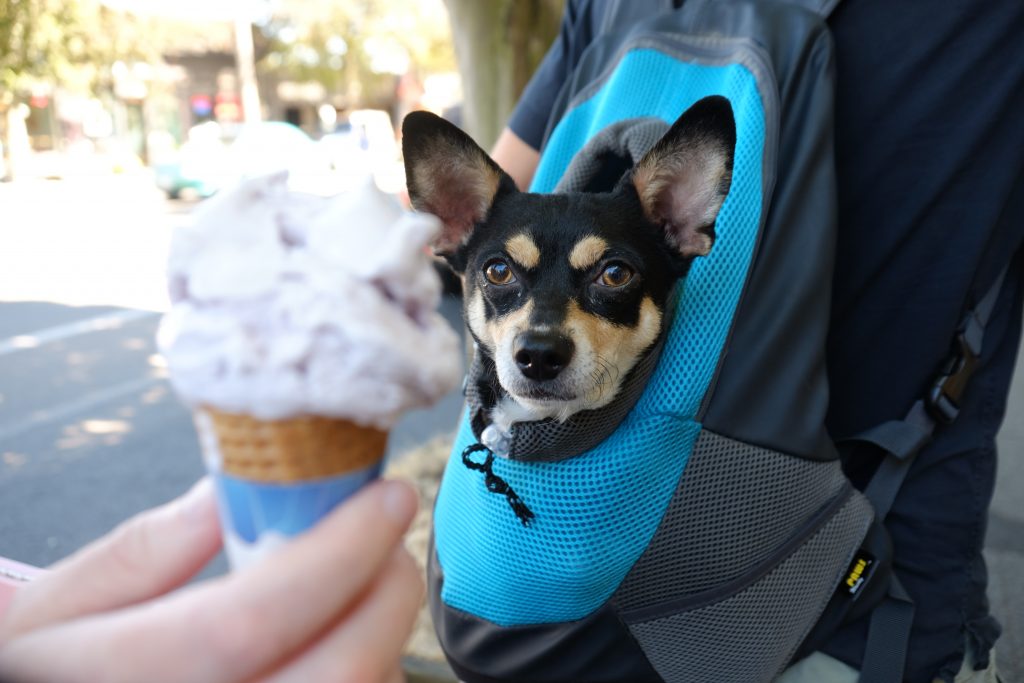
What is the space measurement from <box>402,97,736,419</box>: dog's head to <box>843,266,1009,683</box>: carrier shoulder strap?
60 centimetres

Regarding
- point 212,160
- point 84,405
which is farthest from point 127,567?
point 212,160

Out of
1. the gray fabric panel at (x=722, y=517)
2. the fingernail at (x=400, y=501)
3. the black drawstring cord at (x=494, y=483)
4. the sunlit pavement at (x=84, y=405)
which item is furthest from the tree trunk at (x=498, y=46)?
the fingernail at (x=400, y=501)

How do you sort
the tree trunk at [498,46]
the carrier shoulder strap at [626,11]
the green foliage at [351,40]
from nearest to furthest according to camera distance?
the carrier shoulder strap at [626,11]
the tree trunk at [498,46]
the green foliage at [351,40]

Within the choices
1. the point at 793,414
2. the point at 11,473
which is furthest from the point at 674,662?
the point at 11,473

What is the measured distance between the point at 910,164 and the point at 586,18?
3.73 ft

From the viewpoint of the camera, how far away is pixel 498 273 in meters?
2.00

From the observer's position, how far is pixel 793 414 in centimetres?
159

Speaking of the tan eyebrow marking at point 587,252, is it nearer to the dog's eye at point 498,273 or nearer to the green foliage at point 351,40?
the dog's eye at point 498,273

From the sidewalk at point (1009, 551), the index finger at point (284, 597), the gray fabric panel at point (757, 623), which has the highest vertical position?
the index finger at point (284, 597)

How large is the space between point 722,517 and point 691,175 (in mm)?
816

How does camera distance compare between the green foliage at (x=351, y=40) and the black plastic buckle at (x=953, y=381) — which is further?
the green foliage at (x=351, y=40)

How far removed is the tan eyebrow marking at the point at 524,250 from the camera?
1.94 meters

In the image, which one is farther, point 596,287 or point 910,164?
point 596,287

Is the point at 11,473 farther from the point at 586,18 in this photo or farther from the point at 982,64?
the point at 982,64
